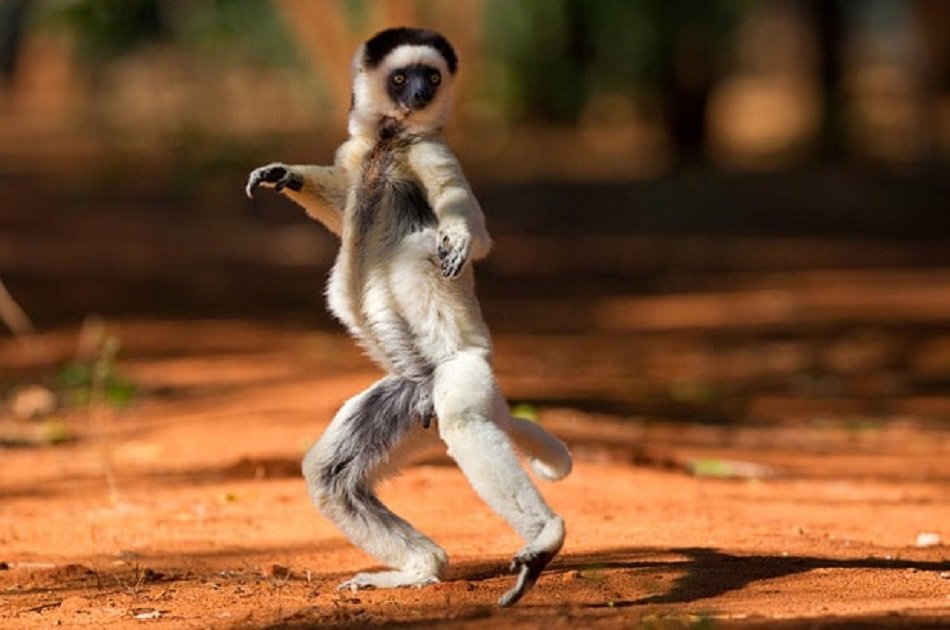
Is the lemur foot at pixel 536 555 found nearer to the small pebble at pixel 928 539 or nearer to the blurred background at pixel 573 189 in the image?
the small pebble at pixel 928 539

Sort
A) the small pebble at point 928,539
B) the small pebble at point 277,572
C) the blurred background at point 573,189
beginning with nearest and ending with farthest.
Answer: the small pebble at point 277,572, the small pebble at point 928,539, the blurred background at point 573,189

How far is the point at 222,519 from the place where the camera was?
678 centimetres

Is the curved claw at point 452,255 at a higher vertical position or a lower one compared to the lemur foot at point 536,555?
higher

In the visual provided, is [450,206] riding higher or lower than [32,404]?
higher

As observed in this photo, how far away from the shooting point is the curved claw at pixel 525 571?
4.61 metres

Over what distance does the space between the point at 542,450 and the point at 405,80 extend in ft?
3.77

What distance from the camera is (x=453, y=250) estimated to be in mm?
4762

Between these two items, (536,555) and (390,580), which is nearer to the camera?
(536,555)

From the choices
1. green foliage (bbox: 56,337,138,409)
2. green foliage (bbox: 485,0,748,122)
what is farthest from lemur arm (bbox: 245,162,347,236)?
green foliage (bbox: 485,0,748,122)

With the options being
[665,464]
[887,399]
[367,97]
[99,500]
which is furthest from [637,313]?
[367,97]

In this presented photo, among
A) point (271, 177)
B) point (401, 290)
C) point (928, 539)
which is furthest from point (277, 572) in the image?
point (928, 539)

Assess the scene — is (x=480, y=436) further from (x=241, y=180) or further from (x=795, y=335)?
(x=241, y=180)

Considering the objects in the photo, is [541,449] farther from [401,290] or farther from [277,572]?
[277,572]

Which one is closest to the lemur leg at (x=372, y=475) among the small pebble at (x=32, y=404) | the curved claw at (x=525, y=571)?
the curved claw at (x=525, y=571)
